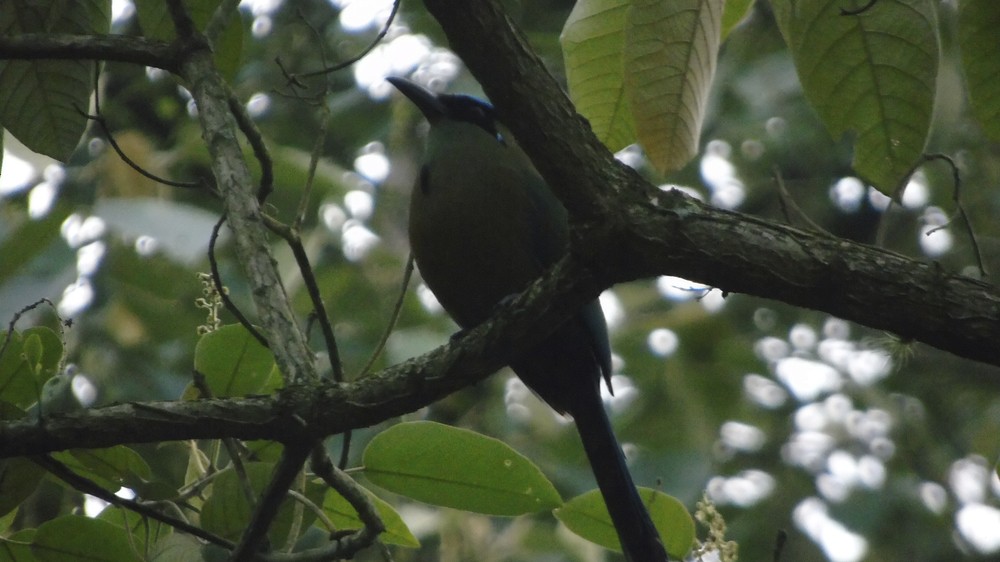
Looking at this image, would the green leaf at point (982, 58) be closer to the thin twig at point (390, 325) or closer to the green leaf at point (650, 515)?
the green leaf at point (650, 515)

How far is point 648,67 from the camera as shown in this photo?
6.20ft

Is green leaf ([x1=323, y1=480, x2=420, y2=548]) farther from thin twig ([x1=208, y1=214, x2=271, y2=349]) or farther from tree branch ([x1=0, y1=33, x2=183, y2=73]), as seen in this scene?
tree branch ([x1=0, y1=33, x2=183, y2=73])

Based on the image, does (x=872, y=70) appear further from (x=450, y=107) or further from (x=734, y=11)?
(x=450, y=107)

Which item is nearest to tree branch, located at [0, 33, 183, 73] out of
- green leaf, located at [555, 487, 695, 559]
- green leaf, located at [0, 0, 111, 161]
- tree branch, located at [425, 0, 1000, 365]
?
green leaf, located at [0, 0, 111, 161]

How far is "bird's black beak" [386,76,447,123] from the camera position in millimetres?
3416

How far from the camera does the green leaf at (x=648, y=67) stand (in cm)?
187

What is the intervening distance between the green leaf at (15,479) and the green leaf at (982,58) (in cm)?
168

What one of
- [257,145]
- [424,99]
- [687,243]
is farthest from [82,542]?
[424,99]

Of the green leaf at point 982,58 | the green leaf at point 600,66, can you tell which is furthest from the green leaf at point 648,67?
the green leaf at point 982,58

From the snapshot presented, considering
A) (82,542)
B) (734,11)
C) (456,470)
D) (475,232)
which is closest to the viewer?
(82,542)

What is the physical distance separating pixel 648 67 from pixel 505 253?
106 cm

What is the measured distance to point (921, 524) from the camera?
6.02 metres

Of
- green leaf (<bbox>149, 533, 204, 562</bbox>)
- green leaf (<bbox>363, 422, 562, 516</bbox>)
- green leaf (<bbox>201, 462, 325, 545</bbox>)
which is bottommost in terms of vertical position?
green leaf (<bbox>149, 533, 204, 562</bbox>)

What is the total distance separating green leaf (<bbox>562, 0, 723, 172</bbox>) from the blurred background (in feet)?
4.64
